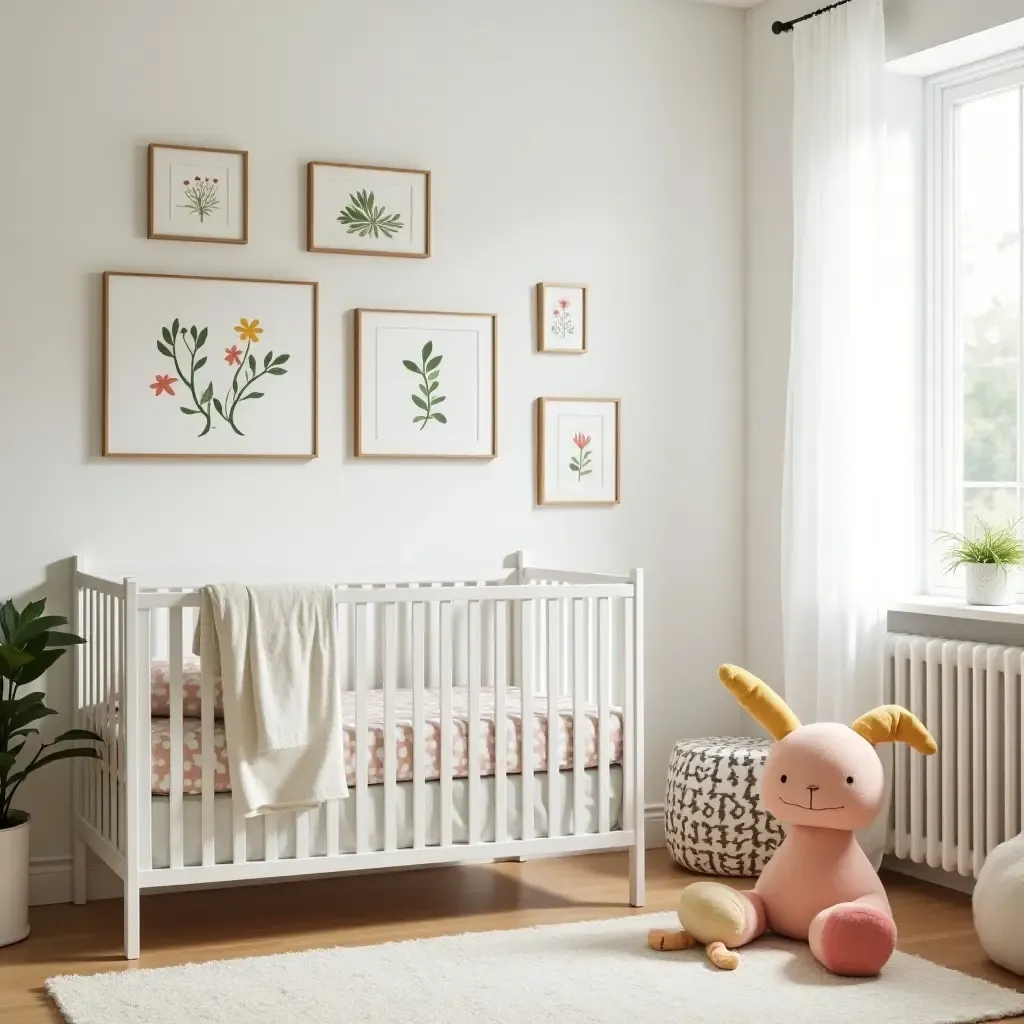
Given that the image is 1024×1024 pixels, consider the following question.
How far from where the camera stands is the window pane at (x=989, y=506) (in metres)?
3.66

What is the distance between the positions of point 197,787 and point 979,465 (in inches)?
83.5

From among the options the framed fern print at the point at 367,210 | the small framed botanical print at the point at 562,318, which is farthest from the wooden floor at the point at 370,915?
the framed fern print at the point at 367,210

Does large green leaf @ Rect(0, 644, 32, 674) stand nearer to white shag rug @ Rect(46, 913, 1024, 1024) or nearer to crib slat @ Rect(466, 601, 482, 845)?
white shag rug @ Rect(46, 913, 1024, 1024)

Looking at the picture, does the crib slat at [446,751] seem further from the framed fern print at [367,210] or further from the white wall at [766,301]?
the white wall at [766,301]

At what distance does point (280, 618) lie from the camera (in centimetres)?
311

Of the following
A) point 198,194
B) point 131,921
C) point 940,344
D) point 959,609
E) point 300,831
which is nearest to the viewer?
point 131,921

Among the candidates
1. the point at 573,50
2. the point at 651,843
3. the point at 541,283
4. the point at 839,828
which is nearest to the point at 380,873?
the point at 651,843

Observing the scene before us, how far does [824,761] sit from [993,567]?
75cm

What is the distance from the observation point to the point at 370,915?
344 cm

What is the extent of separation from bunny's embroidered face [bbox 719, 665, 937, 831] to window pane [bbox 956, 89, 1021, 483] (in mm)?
840

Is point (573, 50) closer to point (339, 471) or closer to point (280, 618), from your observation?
point (339, 471)

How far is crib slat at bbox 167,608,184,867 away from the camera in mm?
3039

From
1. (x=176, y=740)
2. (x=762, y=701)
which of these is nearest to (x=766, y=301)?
(x=762, y=701)

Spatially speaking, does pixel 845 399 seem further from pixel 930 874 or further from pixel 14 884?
pixel 14 884
